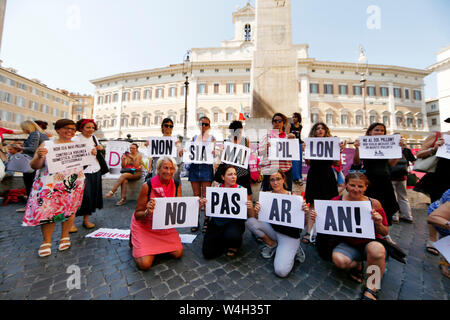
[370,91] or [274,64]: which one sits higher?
[370,91]

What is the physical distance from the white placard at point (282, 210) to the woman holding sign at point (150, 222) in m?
1.39

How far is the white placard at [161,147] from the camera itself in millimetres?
3871

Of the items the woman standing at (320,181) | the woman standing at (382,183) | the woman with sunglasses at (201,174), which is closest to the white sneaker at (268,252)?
the woman standing at (320,181)

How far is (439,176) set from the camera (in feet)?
9.51

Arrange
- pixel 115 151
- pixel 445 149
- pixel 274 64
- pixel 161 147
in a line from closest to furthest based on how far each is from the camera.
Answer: pixel 445 149 → pixel 161 147 → pixel 115 151 → pixel 274 64

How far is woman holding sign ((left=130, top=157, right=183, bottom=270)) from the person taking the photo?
2449mm

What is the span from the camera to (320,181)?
3047 mm

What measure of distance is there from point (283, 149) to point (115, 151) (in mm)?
5778

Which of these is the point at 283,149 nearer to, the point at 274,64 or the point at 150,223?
the point at 150,223

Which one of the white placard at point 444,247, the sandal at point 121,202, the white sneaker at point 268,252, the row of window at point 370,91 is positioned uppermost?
the row of window at point 370,91

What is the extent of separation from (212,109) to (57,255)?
32158 millimetres

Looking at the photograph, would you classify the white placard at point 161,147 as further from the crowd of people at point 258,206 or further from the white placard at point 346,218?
the white placard at point 346,218

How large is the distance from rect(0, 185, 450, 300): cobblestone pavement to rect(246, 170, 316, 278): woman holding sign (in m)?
0.12

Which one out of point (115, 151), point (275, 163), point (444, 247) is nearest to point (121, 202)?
point (115, 151)
